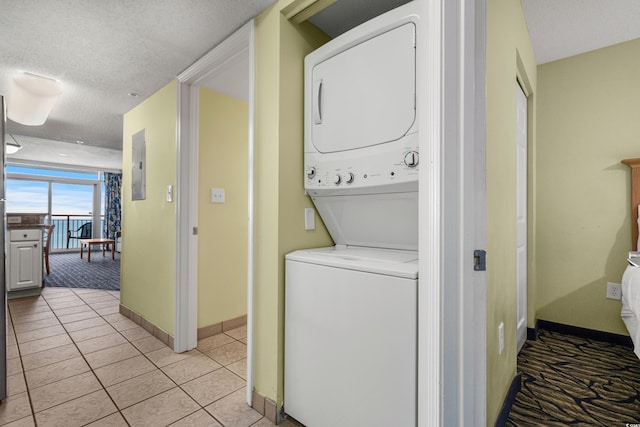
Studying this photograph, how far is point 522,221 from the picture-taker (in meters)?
2.38

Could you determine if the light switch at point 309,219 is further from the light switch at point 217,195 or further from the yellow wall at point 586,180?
the yellow wall at point 586,180

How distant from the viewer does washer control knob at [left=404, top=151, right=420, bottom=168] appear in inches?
46.9

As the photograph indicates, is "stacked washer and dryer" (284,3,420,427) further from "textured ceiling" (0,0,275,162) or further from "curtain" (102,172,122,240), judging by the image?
"curtain" (102,172,122,240)

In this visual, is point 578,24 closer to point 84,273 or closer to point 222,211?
point 222,211

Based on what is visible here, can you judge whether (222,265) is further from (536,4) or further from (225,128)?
(536,4)

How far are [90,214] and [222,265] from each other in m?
7.85

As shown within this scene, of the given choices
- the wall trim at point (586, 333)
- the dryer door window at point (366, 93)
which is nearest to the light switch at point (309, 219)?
the dryer door window at point (366, 93)

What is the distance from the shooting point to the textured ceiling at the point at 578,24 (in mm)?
1945

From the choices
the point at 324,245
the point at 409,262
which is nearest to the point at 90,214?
the point at 324,245

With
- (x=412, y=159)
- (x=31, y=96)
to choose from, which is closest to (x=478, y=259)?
(x=412, y=159)

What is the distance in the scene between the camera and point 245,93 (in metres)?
2.67

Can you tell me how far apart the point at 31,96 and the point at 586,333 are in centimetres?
497

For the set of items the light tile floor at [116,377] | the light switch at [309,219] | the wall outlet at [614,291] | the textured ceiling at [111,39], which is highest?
the textured ceiling at [111,39]

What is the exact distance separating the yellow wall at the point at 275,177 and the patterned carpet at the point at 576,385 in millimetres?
1303
